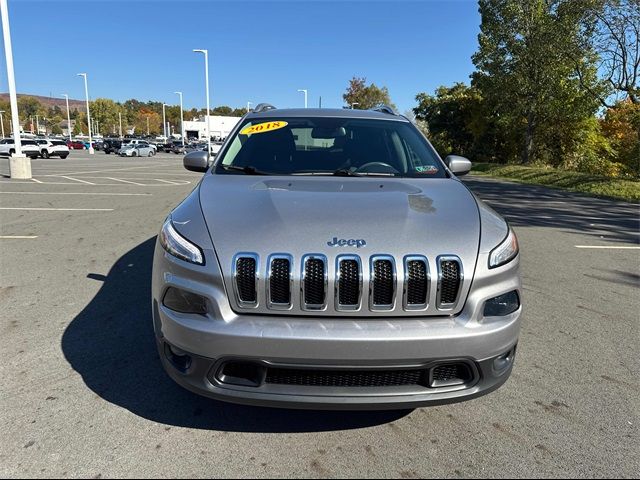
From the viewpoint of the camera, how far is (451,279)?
219 cm

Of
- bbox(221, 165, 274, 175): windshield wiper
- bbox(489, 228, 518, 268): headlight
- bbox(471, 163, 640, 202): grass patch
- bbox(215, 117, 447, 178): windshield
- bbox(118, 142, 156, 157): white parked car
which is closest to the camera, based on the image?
bbox(489, 228, 518, 268): headlight

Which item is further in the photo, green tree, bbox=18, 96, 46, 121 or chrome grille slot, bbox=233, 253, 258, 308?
green tree, bbox=18, 96, 46, 121

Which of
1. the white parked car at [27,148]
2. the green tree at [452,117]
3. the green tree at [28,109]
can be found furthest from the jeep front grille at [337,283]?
the green tree at [28,109]

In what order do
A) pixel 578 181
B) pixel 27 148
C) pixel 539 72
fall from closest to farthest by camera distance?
1. pixel 578 181
2. pixel 539 72
3. pixel 27 148

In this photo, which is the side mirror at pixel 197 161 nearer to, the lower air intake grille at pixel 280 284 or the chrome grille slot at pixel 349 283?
the lower air intake grille at pixel 280 284

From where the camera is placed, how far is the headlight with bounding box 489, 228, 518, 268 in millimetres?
2314

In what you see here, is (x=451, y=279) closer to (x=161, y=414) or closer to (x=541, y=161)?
(x=161, y=414)

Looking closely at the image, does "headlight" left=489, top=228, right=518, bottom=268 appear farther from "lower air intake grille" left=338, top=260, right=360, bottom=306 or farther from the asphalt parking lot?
the asphalt parking lot

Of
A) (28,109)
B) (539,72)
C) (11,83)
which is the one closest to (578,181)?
(539,72)

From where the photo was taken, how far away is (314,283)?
2129 mm

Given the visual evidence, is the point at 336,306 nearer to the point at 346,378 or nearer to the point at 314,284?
the point at 314,284

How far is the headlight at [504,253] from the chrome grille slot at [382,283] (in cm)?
53

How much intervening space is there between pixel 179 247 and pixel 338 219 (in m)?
0.81

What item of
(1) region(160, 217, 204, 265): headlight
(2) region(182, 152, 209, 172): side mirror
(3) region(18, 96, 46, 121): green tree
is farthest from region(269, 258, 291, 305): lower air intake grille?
(3) region(18, 96, 46, 121): green tree
